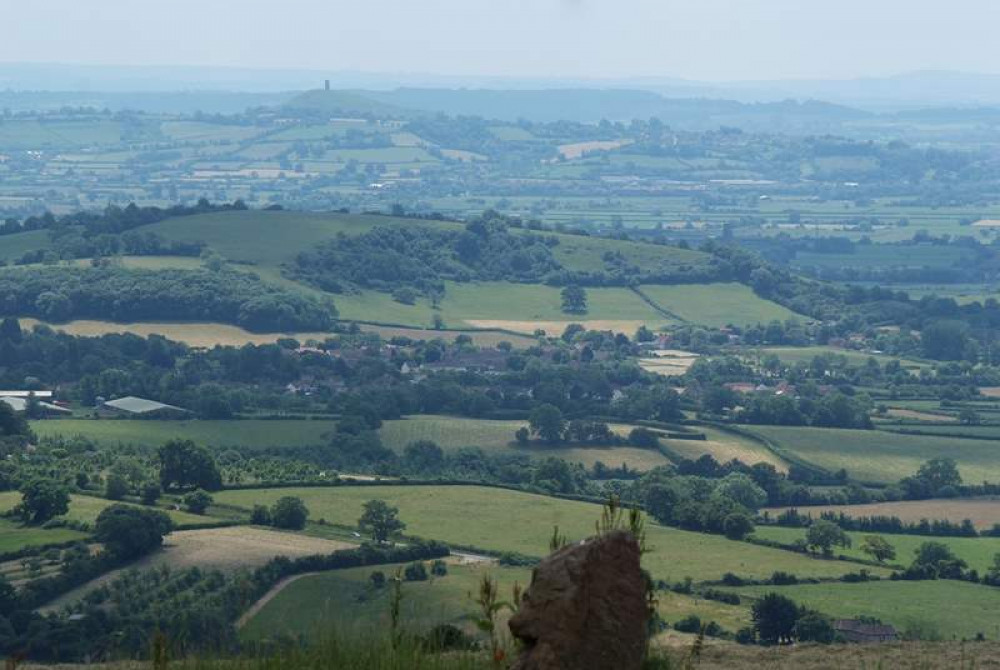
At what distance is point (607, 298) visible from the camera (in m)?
125

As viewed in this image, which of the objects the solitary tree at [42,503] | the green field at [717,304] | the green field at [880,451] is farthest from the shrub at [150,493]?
the green field at [717,304]

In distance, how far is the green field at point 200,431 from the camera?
73438 mm

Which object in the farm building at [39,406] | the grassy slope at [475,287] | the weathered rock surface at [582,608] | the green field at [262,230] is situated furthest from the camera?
the green field at [262,230]

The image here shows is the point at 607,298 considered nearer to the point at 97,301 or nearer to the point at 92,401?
the point at 97,301

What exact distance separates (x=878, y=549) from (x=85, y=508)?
21.5m

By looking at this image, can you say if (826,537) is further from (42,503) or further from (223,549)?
(42,503)

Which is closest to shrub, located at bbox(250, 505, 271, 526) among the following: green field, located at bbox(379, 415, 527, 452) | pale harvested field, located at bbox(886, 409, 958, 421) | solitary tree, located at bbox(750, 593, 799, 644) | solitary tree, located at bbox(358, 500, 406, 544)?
solitary tree, located at bbox(358, 500, 406, 544)

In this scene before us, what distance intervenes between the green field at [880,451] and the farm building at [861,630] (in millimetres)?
32553

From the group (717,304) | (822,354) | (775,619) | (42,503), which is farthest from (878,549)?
(717,304)

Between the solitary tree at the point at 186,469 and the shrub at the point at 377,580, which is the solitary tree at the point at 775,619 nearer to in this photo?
the shrub at the point at 377,580

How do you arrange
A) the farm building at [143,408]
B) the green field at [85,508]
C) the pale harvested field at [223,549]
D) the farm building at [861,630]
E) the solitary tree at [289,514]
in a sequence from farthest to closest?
the farm building at [143,408] < the solitary tree at [289,514] < the green field at [85,508] < the pale harvested field at [223,549] < the farm building at [861,630]

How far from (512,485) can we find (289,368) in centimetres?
3376

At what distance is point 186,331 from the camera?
10688 centimetres

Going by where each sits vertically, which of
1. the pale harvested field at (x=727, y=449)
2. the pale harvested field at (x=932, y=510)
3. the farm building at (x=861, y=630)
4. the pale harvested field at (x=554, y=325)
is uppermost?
the farm building at (x=861, y=630)
